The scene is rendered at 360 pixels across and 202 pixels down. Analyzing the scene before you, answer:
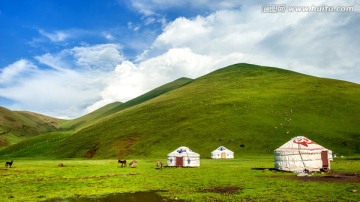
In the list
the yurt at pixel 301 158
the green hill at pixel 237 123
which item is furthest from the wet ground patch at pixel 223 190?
the green hill at pixel 237 123

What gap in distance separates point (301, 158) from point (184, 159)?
18.1 m

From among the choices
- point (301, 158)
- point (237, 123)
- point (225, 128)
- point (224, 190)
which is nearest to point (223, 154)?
point (225, 128)

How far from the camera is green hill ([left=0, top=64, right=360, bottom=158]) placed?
76875mm

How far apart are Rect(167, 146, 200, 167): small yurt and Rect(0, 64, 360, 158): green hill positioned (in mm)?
22625

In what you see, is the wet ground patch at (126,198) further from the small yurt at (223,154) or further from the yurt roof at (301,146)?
the small yurt at (223,154)

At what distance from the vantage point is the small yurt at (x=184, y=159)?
49.5 metres

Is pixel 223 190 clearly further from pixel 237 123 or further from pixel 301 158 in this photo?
pixel 237 123

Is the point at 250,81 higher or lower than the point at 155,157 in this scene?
higher

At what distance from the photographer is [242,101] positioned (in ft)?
335

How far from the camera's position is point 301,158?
38.0 metres

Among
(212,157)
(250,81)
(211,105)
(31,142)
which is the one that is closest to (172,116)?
(211,105)

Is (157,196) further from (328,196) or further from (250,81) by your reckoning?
(250,81)

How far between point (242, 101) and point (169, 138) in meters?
30.2

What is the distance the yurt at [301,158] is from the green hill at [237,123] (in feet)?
107
